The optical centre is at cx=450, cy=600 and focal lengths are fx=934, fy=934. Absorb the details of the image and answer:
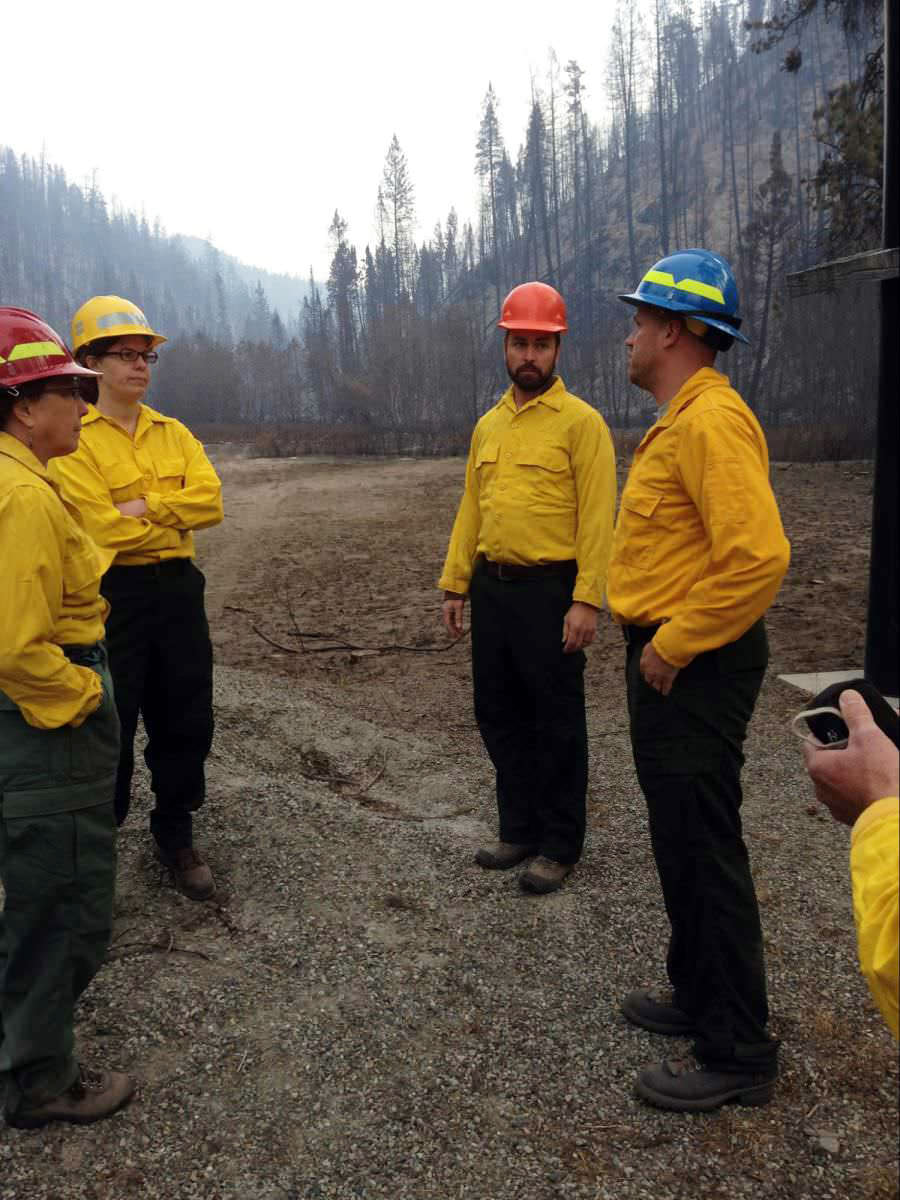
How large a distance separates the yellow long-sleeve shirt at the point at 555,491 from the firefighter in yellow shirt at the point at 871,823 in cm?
237

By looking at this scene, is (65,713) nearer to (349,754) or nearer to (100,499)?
(100,499)

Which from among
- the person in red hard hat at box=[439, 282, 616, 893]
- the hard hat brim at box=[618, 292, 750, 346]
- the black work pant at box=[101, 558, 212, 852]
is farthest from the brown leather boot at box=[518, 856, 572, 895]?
the hard hat brim at box=[618, 292, 750, 346]

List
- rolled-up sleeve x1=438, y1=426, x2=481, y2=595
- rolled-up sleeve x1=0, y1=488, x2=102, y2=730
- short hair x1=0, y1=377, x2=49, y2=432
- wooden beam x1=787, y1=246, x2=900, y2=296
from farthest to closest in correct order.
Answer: wooden beam x1=787, y1=246, x2=900, y2=296 → rolled-up sleeve x1=438, y1=426, x2=481, y2=595 → short hair x1=0, y1=377, x2=49, y2=432 → rolled-up sleeve x1=0, y1=488, x2=102, y2=730

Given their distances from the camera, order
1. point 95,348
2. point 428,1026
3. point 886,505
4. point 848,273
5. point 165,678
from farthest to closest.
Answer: point 886,505 → point 848,273 → point 165,678 → point 95,348 → point 428,1026

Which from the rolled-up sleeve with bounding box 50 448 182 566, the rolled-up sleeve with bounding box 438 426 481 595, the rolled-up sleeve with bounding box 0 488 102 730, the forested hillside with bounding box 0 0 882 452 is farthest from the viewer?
the forested hillside with bounding box 0 0 882 452

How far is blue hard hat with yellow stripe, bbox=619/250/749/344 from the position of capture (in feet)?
8.54

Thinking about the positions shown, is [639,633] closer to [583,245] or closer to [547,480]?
[547,480]

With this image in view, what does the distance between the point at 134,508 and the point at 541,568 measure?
162 centimetres

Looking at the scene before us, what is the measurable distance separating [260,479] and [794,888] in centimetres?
2033

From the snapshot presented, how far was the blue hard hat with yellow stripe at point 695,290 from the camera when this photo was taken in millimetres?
2604

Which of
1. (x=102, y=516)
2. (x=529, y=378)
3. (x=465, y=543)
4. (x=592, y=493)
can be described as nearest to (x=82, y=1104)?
(x=102, y=516)

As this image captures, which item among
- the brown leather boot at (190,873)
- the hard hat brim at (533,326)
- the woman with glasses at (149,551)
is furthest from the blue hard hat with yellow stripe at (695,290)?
the brown leather boot at (190,873)

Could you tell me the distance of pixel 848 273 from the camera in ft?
19.9

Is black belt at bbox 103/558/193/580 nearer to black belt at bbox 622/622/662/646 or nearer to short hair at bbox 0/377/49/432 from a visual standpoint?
short hair at bbox 0/377/49/432
